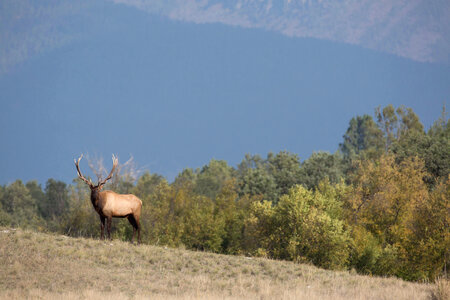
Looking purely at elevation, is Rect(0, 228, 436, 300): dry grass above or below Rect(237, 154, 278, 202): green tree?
below

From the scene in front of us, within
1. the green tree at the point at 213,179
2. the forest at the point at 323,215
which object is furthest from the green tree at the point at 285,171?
the green tree at the point at 213,179

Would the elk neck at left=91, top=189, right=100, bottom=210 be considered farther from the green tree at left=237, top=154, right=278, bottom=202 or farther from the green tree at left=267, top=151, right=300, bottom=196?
the green tree at left=237, top=154, right=278, bottom=202

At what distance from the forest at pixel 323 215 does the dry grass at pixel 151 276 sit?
531 centimetres

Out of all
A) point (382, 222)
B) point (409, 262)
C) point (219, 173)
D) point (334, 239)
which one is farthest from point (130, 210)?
point (219, 173)

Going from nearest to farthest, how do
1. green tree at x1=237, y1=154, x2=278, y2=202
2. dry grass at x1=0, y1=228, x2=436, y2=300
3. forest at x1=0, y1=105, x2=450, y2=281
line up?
dry grass at x1=0, y1=228, x2=436, y2=300, forest at x1=0, y1=105, x2=450, y2=281, green tree at x1=237, y1=154, x2=278, y2=202

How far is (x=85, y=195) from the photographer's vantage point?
5894cm

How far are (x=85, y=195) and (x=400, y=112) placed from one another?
241 feet

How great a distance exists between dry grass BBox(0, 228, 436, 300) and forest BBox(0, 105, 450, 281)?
209 inches

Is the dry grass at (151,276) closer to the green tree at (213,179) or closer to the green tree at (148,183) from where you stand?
the green tree at (148,183)

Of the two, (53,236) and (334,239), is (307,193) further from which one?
(53,236)

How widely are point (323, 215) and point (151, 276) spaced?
73.8ft

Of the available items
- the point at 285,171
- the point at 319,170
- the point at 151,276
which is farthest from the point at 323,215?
the point at 285,171

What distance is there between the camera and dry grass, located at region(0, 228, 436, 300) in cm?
1830

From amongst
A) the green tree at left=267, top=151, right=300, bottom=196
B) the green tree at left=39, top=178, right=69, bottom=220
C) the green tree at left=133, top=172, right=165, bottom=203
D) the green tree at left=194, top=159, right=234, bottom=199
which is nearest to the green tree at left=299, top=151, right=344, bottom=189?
the green tree at left=267, top=151, right=300, bottom=196
